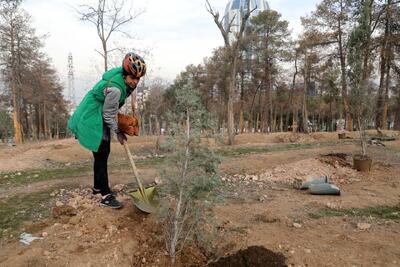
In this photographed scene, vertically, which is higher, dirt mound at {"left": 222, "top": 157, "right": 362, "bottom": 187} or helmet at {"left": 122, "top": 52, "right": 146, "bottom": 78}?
helmet at {"left": 122, "top": 52, "right": 146, "bottom": 78}

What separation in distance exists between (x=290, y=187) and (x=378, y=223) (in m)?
2.39

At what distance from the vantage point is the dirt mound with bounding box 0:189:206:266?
130 inches

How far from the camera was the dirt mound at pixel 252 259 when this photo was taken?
11.0ft

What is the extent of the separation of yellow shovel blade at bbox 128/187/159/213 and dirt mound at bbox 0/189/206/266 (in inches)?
4.4

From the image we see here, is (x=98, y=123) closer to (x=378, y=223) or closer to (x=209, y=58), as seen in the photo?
(x=378, y=223)

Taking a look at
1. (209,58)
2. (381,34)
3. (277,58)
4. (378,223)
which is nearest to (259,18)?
(277,58)

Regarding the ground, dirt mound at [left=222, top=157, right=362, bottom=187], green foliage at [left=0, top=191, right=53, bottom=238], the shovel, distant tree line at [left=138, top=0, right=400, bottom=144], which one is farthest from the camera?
distant tree line at [left=138, top=0, right=400, bottom=144]

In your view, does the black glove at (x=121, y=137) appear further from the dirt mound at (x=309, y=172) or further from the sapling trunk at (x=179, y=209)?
the dirt mound at (x=309, y=172)

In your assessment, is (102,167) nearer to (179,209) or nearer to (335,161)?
(179,209)

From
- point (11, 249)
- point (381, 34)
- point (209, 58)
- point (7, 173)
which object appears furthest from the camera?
point (209, 58)

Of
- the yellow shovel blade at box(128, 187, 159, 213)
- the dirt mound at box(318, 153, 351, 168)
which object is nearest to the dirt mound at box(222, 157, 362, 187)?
the dirt mound at box(318, 153, 351, 168)

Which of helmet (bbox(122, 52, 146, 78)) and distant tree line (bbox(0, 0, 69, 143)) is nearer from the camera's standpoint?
helmet (bbox(122, 52, 146, 78))

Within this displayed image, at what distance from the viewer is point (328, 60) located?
24.0 metres

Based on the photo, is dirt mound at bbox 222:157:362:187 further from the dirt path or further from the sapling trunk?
the sapling trunk
